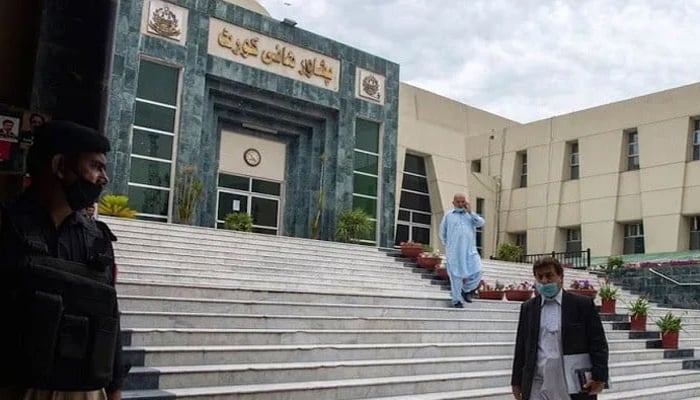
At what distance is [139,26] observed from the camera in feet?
45.9

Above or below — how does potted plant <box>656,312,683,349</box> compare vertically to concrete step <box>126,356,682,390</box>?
above

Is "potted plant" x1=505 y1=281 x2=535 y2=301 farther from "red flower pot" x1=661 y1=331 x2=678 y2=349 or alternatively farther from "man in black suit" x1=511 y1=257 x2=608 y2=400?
"man in black suit" x1=511 y1=257 x2=608 y2=400

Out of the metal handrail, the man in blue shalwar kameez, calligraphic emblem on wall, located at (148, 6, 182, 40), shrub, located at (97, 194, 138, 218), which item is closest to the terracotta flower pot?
the man in blue shalwar kameez

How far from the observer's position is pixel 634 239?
2130 cm

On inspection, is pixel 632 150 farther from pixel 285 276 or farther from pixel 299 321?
pixel 299 321

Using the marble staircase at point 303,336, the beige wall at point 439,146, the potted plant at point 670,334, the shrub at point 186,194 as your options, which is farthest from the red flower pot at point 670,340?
the beige wall at point 439,146

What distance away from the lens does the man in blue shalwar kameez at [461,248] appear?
857cm

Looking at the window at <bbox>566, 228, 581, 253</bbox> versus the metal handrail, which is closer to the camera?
the metal handrail

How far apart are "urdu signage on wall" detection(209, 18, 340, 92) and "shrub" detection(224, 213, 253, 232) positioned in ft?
12.4

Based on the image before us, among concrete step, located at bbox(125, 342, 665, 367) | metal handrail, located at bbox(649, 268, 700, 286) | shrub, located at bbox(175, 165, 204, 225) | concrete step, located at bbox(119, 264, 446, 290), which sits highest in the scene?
shrub, located at bbox(175, 165, 204, 225)

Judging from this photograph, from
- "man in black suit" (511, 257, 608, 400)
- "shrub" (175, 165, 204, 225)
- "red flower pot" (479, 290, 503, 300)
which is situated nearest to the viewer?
"man in black suit" (511, 257, 608, 400)

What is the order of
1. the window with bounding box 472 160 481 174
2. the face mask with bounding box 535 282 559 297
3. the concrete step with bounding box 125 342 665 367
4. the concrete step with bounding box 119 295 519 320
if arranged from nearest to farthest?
1. the face mask with bounding box 535 282 559 297
2. the concrete step with bounding box 125 342 665 367
3. the concrete step with bounding box 119 295 519 320
4. the window with bounding box 472 160 481 174

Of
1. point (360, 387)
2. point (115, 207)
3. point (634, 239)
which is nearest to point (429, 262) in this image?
point (115, 207)

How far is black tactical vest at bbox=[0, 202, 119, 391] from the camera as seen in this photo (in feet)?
5.77
